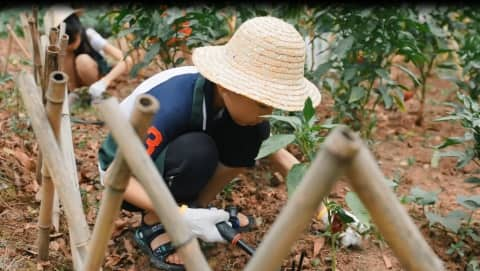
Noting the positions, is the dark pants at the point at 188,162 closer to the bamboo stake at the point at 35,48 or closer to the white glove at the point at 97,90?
the bamboo stake at the point at 35,48

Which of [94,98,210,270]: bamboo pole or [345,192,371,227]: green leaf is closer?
[94,98,210,270]: bamboo pole

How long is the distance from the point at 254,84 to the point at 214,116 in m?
0.29

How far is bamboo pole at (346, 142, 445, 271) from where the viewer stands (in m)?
0.81

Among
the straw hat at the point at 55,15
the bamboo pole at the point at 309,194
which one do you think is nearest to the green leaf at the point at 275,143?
the bamboo pole at the point at 309,194

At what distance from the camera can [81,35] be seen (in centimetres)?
329

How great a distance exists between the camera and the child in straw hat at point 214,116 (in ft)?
4.83

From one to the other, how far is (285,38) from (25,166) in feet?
3.53

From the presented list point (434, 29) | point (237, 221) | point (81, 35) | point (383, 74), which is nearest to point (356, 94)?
point (383, 74)

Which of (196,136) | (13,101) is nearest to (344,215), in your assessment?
(196,136)

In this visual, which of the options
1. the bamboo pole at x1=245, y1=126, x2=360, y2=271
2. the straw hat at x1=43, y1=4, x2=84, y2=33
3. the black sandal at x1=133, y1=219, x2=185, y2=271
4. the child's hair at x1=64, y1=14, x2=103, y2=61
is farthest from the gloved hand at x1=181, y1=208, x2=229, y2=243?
the child's hair at x1=64, y1=14, x2=103, y2=61

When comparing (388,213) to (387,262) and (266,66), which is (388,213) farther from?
(387,262)

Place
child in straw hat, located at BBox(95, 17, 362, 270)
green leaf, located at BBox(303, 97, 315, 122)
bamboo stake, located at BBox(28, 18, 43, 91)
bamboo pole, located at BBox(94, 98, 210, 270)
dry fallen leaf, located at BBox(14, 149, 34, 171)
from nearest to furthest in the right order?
bamboo pole, located at BBox(94, 98, 210, 270)
green leaf, located at BBox(303, 97, 315, 122)
child in straw hat, located at BBox(95, 17, 362, 270)
bamboo stake, located at BBox(28, 18, 43, 91)
dry fallen leaf, located at BBox(14, 149, 34, 171)

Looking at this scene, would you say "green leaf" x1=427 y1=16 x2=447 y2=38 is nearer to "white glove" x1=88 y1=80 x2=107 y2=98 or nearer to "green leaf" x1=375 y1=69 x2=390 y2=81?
"green leaf" x1=375 y1=69 x2=390 y2=81

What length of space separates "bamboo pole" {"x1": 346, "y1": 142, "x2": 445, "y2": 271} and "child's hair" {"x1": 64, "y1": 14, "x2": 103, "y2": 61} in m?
2.57
